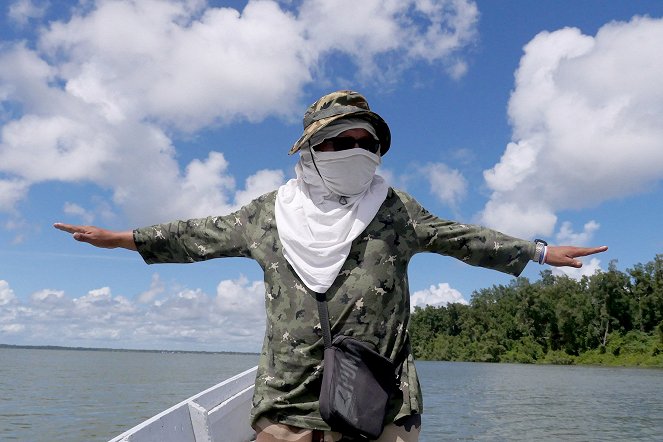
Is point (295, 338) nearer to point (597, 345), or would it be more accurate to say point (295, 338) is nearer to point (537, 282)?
point (597, 345)

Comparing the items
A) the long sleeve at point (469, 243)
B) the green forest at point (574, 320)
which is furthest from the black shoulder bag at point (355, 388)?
the green forest at point (574, 320)

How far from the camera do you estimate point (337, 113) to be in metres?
2.01

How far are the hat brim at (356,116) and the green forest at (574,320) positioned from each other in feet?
184

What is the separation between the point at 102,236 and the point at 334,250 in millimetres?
844

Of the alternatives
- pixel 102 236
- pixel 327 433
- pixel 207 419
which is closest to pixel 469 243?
pixel 327 433

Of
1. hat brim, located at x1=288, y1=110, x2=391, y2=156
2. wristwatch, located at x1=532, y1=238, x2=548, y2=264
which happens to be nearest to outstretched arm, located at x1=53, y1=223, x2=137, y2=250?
hat brim, located at x1=288, y1=110, x2=391, y2=156

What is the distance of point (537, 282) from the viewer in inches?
3147

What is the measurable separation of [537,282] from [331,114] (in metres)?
81.9

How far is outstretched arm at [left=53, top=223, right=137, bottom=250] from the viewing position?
2277 millimetres

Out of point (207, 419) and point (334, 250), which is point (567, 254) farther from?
point (207, 419)

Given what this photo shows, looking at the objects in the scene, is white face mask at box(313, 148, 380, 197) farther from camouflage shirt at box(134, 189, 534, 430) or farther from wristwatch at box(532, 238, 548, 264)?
wristwatch at box(532, 238, 548, 264)

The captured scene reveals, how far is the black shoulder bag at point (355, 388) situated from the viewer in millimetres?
1812

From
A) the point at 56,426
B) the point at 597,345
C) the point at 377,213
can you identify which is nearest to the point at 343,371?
the point at 377,213

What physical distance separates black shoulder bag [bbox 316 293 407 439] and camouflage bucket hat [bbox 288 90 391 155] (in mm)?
617
